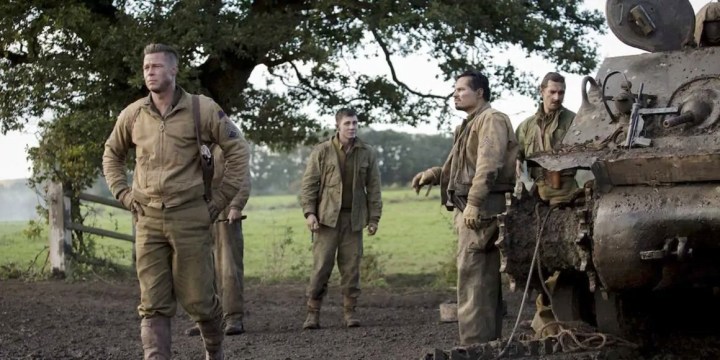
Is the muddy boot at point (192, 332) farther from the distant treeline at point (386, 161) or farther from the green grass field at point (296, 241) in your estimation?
the distant treeline at point (386, 161)

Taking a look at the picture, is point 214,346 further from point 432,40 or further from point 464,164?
point 432,40

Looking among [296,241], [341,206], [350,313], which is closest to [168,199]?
[341,206]

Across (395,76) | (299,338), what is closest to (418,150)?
(395,76)

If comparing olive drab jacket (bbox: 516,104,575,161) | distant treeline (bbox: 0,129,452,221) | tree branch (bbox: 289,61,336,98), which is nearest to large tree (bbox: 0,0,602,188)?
tree branch (bbox: 289,61,336,98)

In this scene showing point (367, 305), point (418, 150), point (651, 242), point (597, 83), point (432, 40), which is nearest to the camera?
point (651, 242)

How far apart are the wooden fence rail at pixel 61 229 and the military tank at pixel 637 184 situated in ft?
31.8

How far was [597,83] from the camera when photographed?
8.85 meters

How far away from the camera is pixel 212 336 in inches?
321

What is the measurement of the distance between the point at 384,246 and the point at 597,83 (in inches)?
729

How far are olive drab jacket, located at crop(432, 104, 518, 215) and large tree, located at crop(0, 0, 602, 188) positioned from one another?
521 cm

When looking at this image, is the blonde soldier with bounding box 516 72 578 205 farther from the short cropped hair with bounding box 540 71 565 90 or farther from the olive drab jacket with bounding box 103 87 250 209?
the olive drab jacket with bounding box 103 87 250 209

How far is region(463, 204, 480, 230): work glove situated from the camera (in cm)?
863

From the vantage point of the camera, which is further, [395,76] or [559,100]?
[395,76]

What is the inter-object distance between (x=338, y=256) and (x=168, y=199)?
14.1 ft
